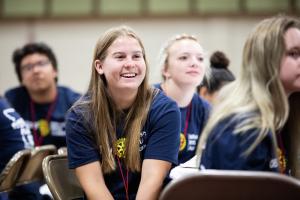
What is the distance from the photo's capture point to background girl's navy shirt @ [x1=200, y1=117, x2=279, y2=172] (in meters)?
1.42

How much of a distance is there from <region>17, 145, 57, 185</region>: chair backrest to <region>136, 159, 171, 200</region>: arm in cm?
92

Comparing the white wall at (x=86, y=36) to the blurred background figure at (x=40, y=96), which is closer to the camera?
the blurred background figure at (x=40, y=96)

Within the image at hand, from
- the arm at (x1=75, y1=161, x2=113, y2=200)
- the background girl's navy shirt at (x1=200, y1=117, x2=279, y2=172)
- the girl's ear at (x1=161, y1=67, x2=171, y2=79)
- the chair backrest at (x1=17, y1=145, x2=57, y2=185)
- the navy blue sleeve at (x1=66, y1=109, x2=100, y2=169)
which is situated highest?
the girl's ear at (x1=161, y1=67, x2=171, y2=79)

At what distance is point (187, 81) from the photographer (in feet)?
9.64

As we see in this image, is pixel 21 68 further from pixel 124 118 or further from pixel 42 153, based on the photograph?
pixel 124 118

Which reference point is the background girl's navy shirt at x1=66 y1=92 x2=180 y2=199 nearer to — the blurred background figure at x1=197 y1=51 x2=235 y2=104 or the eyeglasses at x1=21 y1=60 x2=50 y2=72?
the blurred background figure at x1=197 y1=51 x2=235 y2=104

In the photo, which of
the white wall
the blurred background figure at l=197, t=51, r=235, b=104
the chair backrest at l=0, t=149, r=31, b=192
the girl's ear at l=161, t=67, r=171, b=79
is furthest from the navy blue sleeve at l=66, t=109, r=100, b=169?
the white wall

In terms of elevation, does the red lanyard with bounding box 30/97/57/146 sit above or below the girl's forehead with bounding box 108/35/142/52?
below

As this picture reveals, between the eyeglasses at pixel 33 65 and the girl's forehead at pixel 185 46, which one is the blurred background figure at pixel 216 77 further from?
the eyeglasses at pixel 33 65

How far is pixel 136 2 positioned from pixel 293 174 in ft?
18.2

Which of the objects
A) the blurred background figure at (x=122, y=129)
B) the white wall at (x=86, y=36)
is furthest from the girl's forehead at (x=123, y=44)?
the white wall at (x=86, y=36)

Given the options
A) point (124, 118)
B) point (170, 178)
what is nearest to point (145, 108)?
point (124, 118)

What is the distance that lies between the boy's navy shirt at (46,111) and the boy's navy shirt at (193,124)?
1.12 metres

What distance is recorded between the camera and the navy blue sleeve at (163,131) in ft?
6.56
